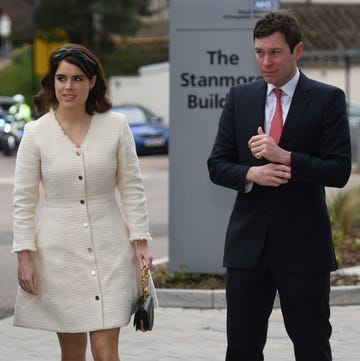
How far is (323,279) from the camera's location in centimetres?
478

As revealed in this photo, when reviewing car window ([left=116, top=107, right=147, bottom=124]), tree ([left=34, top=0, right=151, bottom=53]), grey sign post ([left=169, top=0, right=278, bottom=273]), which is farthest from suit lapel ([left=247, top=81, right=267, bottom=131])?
tree ([left=34, top=0, right=151, bottom=53])

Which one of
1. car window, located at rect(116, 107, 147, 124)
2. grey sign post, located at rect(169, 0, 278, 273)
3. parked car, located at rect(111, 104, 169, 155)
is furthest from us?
car window, located at rect(116, 107, 147, 124)

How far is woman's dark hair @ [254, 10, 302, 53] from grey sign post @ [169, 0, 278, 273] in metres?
4.78

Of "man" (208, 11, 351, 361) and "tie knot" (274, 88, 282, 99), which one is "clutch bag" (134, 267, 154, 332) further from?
"tie knot" (274, 88, 282, 99)

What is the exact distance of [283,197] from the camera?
4723 mm

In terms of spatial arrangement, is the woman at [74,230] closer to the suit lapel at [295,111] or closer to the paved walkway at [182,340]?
the suit lapel at [295,111]

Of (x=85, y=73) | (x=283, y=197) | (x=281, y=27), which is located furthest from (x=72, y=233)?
(x=281, y=27)

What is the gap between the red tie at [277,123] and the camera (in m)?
4.73

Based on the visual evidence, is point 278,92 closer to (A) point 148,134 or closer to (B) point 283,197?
(B) point 283,197

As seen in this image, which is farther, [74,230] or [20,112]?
[20,112]

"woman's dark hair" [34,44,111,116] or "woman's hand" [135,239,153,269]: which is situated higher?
"woman's dark hair" [34,44,111,116]

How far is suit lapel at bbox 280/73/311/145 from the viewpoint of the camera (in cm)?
470

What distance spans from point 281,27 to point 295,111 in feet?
1.17

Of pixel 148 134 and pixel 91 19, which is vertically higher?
pixel 91 19
